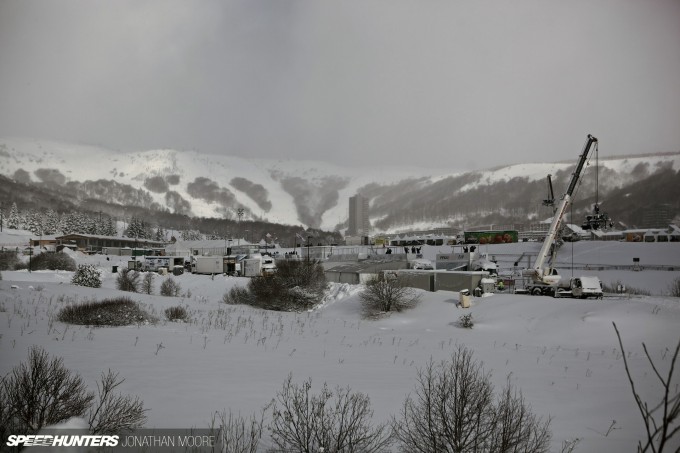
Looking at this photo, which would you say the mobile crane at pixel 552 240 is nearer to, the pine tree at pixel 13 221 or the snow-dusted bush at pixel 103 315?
the snow-dusted bush at pixel 103 315

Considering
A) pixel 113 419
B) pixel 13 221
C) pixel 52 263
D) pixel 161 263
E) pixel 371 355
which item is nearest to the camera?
pixel 113 419

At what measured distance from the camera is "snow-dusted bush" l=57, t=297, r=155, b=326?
54.4ft

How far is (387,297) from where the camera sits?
1293 inches

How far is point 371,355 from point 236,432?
1022cm

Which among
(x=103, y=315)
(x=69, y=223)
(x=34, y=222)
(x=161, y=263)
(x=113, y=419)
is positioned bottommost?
(x=161, y=263)

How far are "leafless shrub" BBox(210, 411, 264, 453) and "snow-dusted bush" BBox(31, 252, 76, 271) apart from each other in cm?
7333

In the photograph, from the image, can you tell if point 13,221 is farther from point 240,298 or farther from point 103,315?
point 103,315

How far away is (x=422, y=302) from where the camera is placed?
111 feet

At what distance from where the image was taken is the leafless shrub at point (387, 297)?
108ft

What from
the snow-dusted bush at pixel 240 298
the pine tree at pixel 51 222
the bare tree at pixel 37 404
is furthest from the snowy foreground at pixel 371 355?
the pine tree at pixel 51 222

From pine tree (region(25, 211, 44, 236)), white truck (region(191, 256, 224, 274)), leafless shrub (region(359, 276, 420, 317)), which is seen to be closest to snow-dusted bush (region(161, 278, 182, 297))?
white truck (region(191, 256, 224, 274))

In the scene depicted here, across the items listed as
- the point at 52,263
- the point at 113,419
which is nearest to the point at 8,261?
the point at 52,263

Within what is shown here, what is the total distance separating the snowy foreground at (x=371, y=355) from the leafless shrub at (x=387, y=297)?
2790 millimetres

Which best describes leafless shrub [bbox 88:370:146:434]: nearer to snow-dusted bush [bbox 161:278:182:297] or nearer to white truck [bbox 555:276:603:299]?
white truck [bbox 555:276:603:299]
